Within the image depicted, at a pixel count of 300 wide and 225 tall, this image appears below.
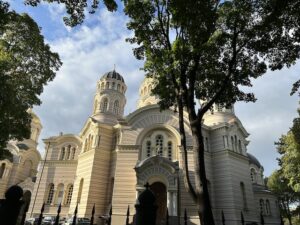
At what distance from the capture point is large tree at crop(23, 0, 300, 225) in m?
9.73

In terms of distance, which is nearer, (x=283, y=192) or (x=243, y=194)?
(x=243, y=194)

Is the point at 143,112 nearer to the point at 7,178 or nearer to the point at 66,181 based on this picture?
the point at 66,181

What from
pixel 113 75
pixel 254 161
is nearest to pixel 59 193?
pixel 113 75

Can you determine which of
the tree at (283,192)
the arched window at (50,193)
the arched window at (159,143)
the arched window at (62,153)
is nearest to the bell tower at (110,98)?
the arched window at (62,153)

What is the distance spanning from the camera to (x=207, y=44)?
971 cm

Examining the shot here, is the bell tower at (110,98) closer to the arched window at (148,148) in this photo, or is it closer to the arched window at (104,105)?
the arched window at (104,105)

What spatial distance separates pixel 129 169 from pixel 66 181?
9196mm

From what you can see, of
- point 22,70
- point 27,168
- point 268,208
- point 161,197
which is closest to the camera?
point 22,70

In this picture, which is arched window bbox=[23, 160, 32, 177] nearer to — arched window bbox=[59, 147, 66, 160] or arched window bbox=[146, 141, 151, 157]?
arched window bbox=[59, 147, 66, 160]

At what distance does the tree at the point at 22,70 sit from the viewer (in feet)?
45.7

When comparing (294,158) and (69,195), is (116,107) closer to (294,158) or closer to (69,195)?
(69,195)

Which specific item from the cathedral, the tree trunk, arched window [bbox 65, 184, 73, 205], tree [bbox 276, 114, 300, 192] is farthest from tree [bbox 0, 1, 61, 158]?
tree [bbox 276, 114, 300, 192]

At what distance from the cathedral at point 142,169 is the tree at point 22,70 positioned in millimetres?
5616

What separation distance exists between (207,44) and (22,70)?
1116 centimetres
